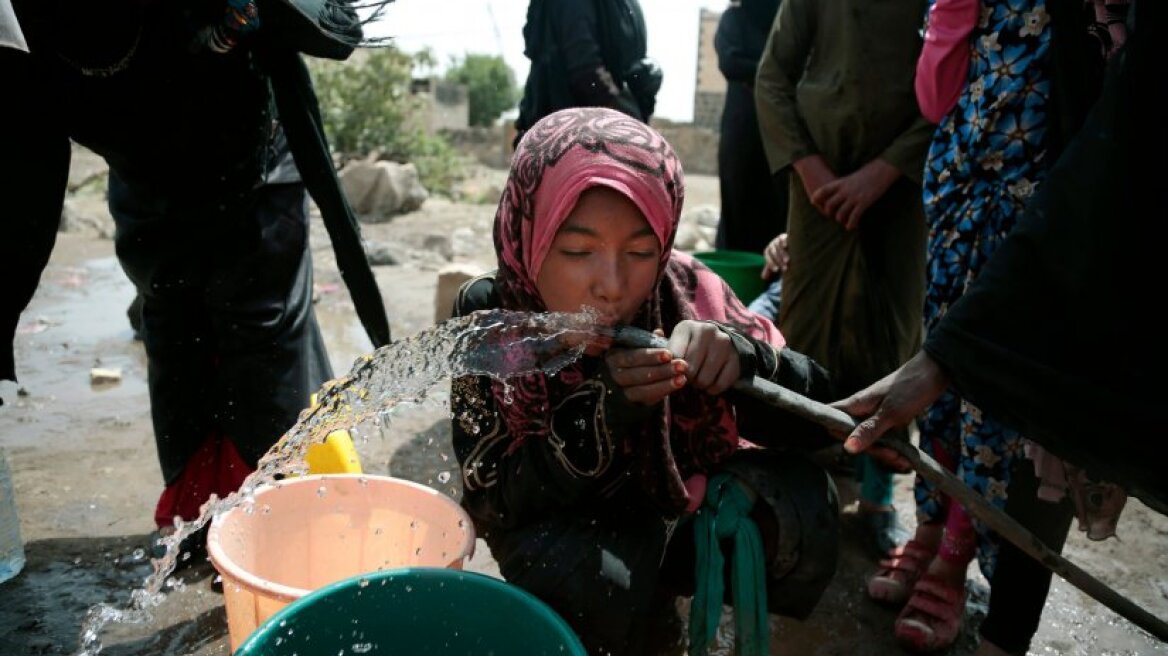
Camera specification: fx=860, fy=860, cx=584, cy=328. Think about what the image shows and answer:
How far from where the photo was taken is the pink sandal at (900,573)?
2352mm

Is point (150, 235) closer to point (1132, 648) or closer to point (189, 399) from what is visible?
point (189, 399)

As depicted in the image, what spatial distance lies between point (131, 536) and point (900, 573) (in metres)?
2.26

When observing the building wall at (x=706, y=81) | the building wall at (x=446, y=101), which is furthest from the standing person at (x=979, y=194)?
the building wall at (x=706, y=81)

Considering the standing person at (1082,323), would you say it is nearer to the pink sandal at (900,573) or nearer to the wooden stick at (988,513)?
A: the wooden stick at (988,513)

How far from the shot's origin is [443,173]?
1115 cm

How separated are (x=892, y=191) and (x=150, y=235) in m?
2.10

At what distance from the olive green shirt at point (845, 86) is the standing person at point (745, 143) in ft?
3.28

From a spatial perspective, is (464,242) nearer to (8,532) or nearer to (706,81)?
(8,532)

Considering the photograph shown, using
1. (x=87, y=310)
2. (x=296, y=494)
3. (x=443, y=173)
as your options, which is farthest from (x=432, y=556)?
(x=443, y=173)

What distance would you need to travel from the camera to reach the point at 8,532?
2.31 m

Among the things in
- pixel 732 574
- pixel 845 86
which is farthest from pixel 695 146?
pixel 732 574

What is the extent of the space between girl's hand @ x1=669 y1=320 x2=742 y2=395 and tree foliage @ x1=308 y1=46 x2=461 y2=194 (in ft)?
30.7

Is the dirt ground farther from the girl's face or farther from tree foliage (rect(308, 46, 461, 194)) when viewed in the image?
tree foliage (rect(308, 46, 461, 194))

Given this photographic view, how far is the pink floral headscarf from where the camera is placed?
1647 mm
